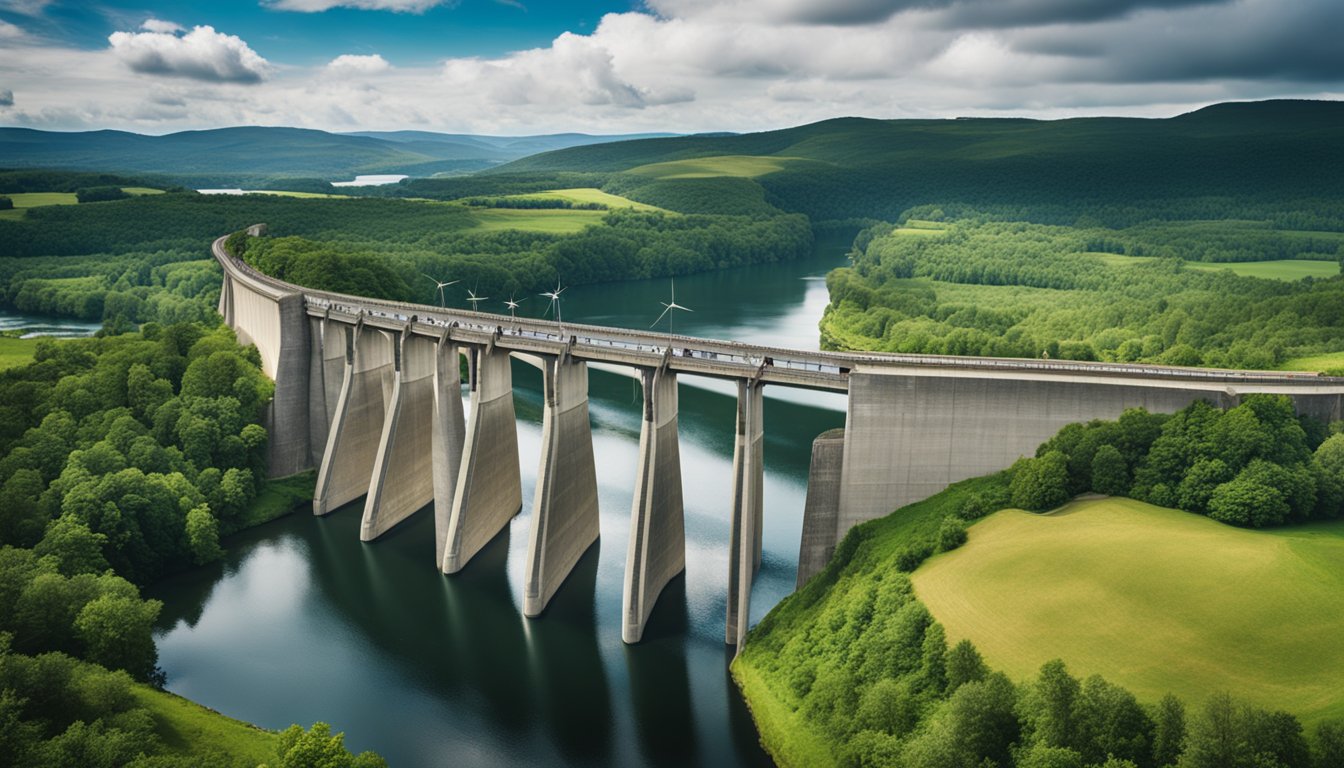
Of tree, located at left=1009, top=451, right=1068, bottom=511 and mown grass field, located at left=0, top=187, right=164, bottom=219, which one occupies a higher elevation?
mown grass field, located at left=0, top=187, right=164, bottom=219

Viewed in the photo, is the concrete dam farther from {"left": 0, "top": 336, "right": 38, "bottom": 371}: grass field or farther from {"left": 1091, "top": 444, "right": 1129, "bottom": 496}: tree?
{"left": 0, "top": 336, "right": 38, "bottom": 371}: grass field

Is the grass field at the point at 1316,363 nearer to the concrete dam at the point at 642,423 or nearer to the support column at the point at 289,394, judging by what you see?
the concrete dam at the point at 642,423

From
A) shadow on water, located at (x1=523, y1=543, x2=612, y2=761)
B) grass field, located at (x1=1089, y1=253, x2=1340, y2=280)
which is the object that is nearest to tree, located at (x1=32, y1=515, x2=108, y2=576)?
shadow on water, located at (x1=523, y1=543, x2=612, y2=761)

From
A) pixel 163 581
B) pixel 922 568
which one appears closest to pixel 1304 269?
pixel 922 568

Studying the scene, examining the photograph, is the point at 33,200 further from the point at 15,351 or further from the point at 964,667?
the point at 964,667

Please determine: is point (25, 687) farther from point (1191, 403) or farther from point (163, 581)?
point (1191, 403)
